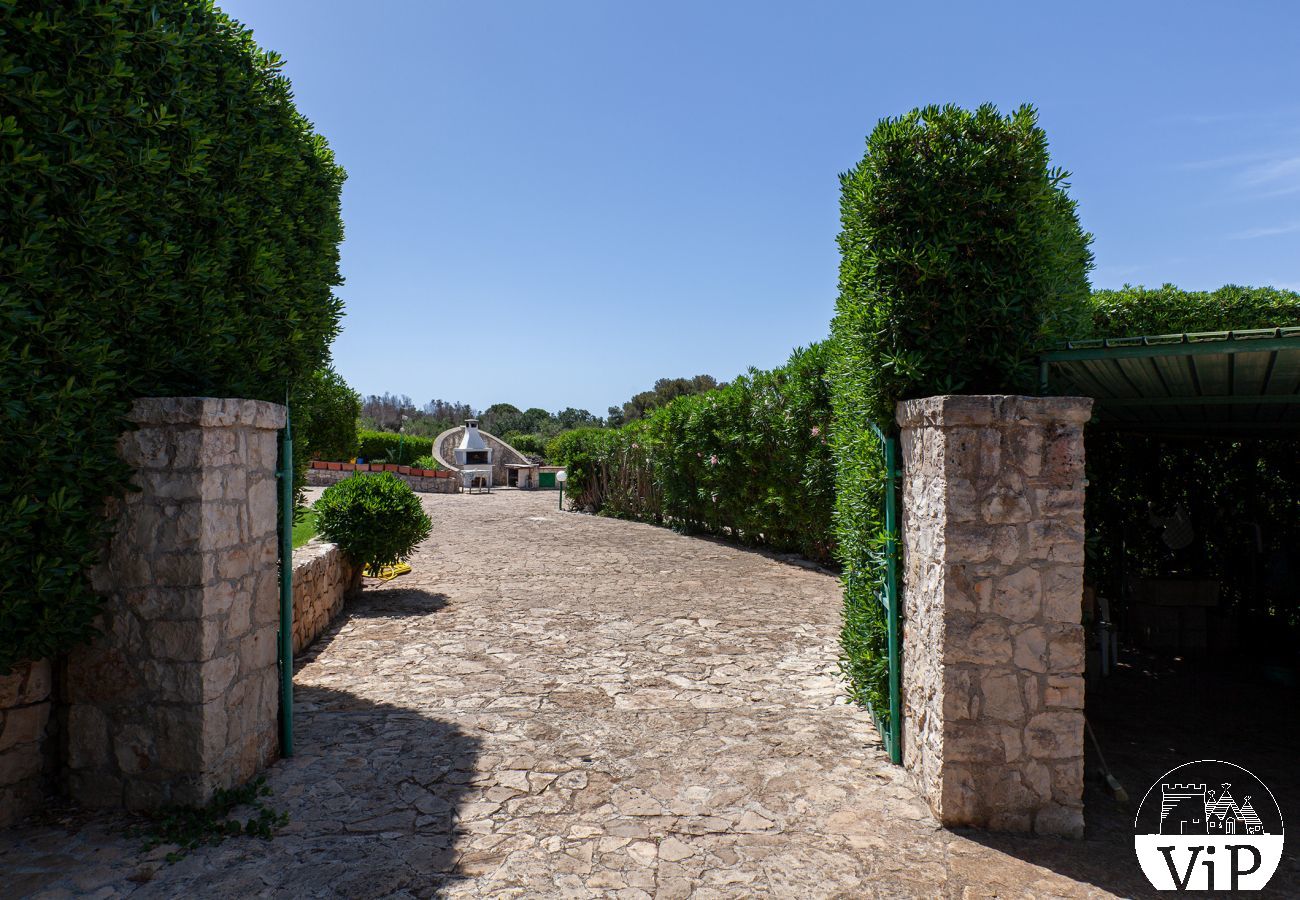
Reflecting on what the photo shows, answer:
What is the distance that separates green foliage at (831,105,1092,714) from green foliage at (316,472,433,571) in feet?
21.2

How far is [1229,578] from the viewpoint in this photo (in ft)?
26.5

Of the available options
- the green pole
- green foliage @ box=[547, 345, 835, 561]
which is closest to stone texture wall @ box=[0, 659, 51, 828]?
the green pole

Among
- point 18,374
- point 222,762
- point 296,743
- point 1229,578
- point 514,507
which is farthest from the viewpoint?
point 514,507

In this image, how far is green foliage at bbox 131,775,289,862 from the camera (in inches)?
149

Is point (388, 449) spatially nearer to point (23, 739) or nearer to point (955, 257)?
point (23, 739)

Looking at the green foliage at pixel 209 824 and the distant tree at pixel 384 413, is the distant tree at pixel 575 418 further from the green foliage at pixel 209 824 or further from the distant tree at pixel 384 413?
the green foliage at pixel 209 824

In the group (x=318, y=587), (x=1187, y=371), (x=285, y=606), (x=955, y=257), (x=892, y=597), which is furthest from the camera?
(x=318, y=587)

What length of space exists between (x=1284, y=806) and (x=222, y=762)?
6.10 metres

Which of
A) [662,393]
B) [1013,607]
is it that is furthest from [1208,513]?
[662,393]

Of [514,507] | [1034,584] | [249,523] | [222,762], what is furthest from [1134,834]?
[514,507]

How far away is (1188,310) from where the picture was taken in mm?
10242

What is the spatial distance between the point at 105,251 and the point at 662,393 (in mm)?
53253

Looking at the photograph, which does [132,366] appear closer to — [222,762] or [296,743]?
[222,762]

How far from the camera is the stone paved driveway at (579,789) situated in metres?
3.51
